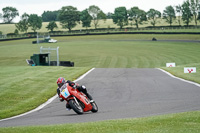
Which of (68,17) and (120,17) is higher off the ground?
(68,17)

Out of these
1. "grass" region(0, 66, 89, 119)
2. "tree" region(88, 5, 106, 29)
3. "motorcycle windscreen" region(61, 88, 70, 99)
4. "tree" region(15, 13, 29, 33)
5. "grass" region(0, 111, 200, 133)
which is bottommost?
"grass" region(0, 66, 89, 119)

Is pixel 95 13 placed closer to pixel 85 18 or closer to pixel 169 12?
pixel 85 18

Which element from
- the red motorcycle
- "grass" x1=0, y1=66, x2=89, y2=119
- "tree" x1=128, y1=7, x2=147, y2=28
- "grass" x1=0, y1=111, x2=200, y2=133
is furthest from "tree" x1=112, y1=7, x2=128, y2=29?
"grass" x1=0, y1=111, x2=200, y2=133

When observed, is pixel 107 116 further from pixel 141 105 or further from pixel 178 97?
pixel 178 97

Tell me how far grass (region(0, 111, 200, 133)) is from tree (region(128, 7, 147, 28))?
139521mm

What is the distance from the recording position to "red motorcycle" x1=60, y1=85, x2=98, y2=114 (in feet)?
37.1

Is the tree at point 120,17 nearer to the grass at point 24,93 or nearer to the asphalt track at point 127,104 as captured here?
the grass at point 24,93

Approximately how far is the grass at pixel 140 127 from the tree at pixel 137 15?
140 m

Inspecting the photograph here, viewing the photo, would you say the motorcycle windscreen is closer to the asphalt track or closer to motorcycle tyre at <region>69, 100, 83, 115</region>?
motorcycle tyre at <region>69, 100, 83, 115</region>

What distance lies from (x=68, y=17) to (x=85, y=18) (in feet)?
25.1

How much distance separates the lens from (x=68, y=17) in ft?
484

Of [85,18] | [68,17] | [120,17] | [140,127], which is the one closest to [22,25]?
[68,17]

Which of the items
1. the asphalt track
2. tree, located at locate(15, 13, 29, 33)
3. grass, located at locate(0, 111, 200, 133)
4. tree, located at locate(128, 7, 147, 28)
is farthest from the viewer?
tree, located at locate(128, 7, 147, 28)

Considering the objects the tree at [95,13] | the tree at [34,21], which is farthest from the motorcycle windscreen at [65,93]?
the tree at [95,13]
